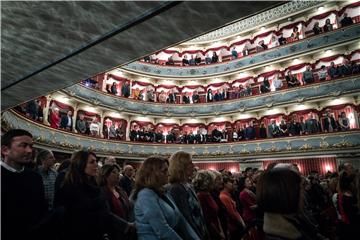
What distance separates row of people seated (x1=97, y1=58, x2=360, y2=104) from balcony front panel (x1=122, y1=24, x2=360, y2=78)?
1213 mm

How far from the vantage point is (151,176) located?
266cm

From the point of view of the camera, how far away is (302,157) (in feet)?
54.6

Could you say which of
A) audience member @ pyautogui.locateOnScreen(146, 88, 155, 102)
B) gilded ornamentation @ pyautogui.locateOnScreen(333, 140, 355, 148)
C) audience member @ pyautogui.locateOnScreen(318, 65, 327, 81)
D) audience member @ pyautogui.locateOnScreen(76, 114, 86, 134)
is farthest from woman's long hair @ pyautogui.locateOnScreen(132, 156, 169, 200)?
audience member @ pyautogui.locateOnScreen(146, 88, 155, 102)

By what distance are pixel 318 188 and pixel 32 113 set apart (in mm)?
11121

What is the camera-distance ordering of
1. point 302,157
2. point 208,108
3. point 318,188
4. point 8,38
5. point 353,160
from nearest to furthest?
point 8,38 < point 318,188 < point 353,160 < point 302,157 < point 208,108

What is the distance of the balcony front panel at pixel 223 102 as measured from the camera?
1645cm

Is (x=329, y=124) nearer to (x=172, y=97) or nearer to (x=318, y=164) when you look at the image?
(x=318, y=164)

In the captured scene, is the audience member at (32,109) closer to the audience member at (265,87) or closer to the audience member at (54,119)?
the audience member at (54,119)

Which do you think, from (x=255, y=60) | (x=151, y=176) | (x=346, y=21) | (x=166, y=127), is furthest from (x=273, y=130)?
(x=151, y=176)

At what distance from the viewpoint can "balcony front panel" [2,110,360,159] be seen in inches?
524

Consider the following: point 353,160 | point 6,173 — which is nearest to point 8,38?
point 6,173

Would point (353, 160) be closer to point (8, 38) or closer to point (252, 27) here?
point (252, 27)

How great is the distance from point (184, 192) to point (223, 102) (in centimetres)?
1873

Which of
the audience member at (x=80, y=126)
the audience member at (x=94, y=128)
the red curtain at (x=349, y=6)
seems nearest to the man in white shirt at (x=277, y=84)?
the red curtain at (x=349, y=6)
